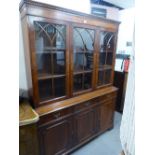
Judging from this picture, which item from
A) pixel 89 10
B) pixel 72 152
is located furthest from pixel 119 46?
pixel 72 152

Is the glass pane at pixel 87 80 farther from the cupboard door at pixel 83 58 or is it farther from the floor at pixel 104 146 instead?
the floor at pixel 104 146

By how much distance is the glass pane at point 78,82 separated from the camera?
1.86 m

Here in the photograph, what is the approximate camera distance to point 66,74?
1684 millimetres

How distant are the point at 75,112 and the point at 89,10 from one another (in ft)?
4.85

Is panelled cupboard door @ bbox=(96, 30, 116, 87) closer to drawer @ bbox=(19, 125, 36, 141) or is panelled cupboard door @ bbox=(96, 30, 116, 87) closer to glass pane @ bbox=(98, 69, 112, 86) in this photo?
glass pane @ bbox=(98, 69, 112, 86)

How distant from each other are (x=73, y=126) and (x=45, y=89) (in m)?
0.66

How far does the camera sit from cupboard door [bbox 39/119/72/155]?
155 cm

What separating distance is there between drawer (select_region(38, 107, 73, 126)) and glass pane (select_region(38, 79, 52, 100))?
228 millimetres

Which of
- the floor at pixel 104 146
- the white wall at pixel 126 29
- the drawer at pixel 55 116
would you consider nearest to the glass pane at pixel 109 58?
the white wall at pixel 126 29

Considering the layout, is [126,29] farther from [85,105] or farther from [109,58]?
[85,105]

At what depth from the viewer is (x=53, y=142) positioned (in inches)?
65.1

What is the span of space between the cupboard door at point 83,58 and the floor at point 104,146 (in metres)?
0.94
